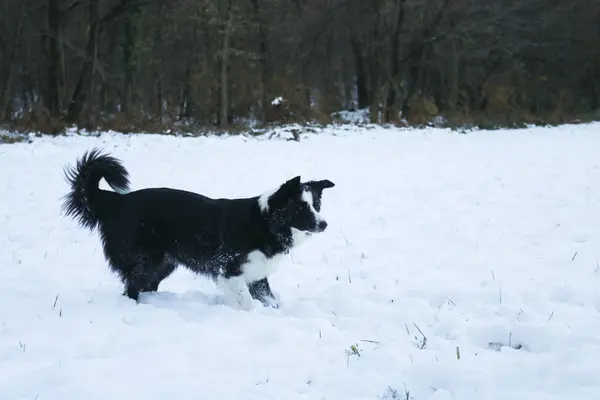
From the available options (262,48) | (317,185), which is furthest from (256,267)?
(262,48)

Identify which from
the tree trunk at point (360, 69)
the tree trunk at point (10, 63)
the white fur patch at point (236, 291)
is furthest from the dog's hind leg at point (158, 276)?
the tree trunk at point (360, 69)

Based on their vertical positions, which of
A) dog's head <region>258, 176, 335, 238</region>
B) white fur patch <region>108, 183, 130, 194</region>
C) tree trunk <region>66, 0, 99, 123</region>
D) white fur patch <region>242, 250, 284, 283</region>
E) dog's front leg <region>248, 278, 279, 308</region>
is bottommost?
dog's front leg <region>248, 278, 279, 308</region>

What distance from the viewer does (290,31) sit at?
31.5 m

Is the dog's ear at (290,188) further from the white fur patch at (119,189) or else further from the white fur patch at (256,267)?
the white fur patch at (119,189)

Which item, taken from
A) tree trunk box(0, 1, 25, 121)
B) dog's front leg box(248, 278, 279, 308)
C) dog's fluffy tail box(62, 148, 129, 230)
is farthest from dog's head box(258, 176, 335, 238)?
tree trunk box(0, 1, 25, 121)

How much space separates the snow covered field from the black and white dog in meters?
0.27

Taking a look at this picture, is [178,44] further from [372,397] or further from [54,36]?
[372,397]

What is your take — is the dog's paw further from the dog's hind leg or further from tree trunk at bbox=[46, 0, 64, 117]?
tree trunk at bbox=[46, 0, 64, 117]

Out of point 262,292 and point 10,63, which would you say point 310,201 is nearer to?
point 262,292

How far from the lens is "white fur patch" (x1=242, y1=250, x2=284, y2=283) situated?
4914 mm

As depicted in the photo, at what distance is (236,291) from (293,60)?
3058cm

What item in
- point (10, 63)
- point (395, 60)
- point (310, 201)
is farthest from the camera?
point (395, 60)

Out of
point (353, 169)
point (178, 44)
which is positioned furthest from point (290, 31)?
point (353, 169)

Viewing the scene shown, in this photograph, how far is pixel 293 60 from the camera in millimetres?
34000
